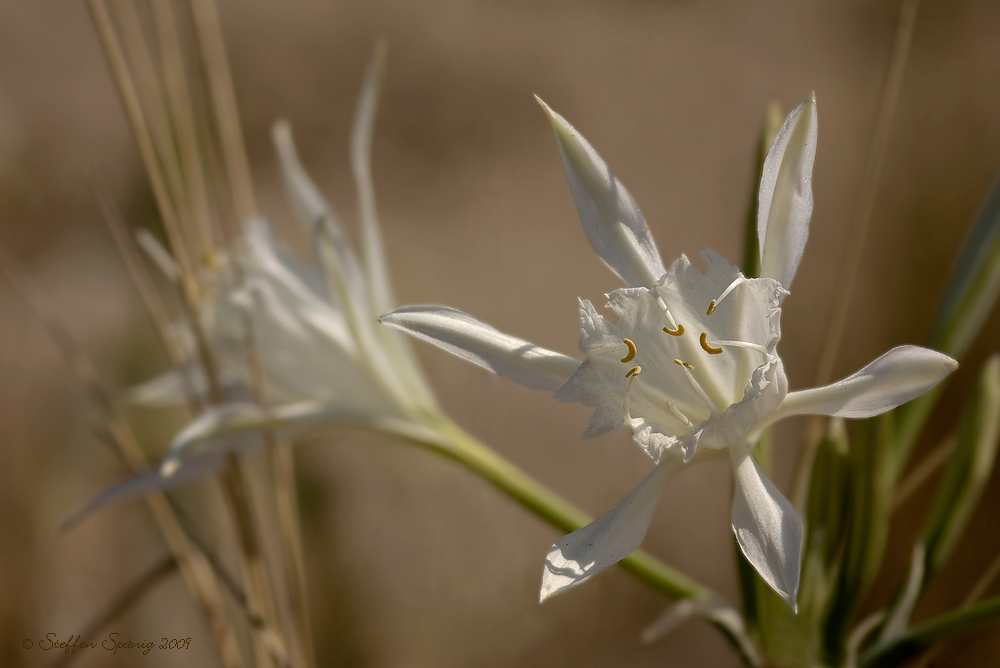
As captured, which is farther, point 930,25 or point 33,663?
point 930,25

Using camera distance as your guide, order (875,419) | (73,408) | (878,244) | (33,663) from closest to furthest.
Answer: (875,419), (33,663), (73,408), (878,244)

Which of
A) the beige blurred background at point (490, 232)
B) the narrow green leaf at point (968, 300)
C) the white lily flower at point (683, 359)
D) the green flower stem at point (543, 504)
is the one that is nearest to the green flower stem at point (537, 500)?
the green flower stem at point (543, 504)

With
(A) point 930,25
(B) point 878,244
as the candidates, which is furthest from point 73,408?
(A) point 930,25

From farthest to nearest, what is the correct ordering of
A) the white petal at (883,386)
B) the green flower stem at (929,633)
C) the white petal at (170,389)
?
1. the white petal at (170,389)
2. the green flower stem at (929,633)
3. the white petal at (883,386)

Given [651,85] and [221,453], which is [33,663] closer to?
[221,453]

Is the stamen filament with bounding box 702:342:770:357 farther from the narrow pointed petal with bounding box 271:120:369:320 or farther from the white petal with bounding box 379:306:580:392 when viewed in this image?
the narrow pointed petal with bounding box 271:120:369:320

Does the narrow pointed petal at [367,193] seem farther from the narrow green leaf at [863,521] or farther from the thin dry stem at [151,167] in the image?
the narrow green leaf at [863,521]
